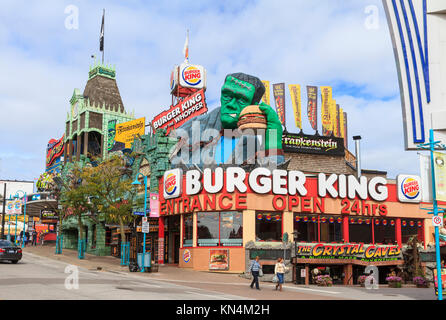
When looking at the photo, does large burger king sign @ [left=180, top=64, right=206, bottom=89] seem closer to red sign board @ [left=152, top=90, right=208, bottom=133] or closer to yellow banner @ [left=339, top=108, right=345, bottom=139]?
red sign board @ [left=152, top=90, right=208, bottom=133]

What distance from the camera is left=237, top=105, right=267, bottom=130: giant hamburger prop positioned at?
40.8 metres

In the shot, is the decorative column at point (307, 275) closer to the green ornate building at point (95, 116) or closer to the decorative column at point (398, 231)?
the decorative column at point (398, 231)

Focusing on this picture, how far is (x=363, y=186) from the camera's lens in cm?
3784

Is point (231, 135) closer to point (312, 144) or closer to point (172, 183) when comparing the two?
point (172, 183)

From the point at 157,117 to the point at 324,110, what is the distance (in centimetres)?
2885

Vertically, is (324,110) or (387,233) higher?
(324,110)

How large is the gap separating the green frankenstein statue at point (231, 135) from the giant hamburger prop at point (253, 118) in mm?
402

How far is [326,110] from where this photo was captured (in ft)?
237

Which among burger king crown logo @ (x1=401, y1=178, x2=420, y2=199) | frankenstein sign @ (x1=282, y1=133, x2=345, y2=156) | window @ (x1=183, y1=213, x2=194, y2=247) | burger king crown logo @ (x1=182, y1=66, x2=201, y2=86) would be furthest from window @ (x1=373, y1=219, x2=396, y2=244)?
burger king crown logo @ (x1=182, y1=66, x2=201, y2=86)

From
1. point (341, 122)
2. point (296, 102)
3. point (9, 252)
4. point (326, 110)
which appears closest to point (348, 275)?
point (9, 252)

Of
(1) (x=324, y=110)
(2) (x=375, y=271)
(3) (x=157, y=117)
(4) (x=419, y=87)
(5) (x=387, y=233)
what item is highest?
(1) (x=324, y=110)

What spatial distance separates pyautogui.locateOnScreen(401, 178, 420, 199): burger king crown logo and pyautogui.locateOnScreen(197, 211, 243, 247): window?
47.7 ft

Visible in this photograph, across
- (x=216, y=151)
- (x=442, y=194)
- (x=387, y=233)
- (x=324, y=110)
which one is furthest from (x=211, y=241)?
(x=324, y=110)
